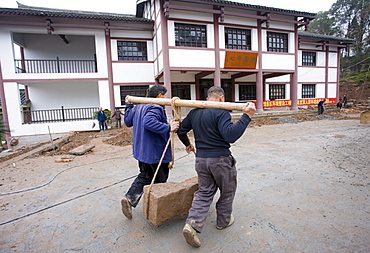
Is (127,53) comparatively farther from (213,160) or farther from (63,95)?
(213,160)

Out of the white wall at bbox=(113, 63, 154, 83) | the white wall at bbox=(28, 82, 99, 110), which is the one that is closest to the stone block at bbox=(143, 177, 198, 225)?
the white wall at bbox=(113, 63, 154, 83)

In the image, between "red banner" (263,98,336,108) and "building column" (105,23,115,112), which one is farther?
"red banner" (263,98,336,108)

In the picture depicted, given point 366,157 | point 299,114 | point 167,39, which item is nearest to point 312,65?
point 299,114

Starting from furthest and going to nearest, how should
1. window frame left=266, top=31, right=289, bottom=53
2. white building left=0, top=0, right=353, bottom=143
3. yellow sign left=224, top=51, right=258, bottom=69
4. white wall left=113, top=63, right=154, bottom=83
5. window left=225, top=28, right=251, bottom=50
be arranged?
window frame left=266, top=31, right=289, bottom=53
window left=225, top=28, right=251, bottom=50
white wall left=113, top=63, right=154, bottom=83
yellow sign left=224, top=51, right=258, bottom=69
white building left=0, top=0, right=353, bottom=143

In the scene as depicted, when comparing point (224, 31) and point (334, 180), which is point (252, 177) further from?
point (224, 31)

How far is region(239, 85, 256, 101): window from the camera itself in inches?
696

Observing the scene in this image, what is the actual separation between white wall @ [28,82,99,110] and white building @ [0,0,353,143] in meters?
0.06

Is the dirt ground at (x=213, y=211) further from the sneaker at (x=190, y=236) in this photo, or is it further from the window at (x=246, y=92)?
the window at (x=246, y=92)

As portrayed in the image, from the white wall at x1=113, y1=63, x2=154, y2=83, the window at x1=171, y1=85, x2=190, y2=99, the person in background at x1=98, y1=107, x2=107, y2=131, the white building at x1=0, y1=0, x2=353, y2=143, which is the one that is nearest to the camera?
the white building at x1=0, y1=0, x2=353, y2=143

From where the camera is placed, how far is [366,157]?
4.53 meters

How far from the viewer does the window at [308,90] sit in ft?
63.8

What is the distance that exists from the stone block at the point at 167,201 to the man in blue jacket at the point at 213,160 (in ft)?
0.61

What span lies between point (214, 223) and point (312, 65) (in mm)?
21942

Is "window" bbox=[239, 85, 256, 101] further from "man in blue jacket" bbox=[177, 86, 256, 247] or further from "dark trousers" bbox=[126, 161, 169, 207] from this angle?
"man in blue jacket" bbox=[177, 86, 256, 247]
